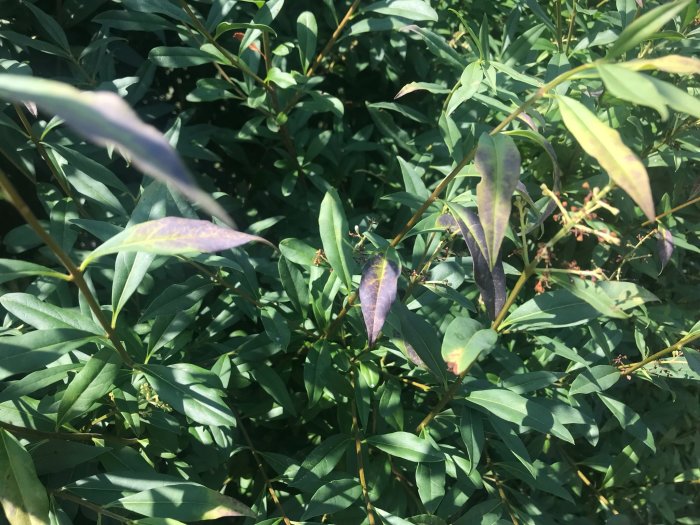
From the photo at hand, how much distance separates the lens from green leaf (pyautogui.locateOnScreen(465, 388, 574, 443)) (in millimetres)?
1079

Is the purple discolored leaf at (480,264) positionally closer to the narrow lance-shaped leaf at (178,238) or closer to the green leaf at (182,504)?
the narrow lance-shaped leaf at (178,238)

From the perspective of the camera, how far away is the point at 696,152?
4.61 ft

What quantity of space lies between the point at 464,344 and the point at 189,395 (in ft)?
1.41

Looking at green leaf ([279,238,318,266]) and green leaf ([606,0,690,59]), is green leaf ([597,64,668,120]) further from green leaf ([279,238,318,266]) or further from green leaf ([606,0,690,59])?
green leaf ([279,238,318,266])

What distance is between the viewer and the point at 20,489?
2.87ft

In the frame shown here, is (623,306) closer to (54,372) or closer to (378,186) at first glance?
(54,372)

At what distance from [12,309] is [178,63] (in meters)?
0.62

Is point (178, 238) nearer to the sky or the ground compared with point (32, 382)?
nearer to the sky

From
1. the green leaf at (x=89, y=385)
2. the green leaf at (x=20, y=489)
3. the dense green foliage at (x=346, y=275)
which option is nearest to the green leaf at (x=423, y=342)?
the dense green foliage at (x=346, y=275)

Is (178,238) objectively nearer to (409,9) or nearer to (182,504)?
(182,504)

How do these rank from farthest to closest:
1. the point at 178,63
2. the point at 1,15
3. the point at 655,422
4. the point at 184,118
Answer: the point at 655,422 → the point at 184,118 → the point at 1,15 → the point at 178,63

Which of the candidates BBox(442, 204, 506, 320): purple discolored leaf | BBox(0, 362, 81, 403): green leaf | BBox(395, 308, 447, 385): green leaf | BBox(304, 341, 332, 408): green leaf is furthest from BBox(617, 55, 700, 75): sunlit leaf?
BBox(0, 362, 81, 403): green leaf

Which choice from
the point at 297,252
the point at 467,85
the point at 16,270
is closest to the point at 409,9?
the point at 467,85

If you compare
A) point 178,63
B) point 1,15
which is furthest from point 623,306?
point 1,15
